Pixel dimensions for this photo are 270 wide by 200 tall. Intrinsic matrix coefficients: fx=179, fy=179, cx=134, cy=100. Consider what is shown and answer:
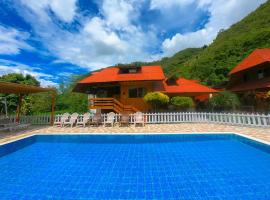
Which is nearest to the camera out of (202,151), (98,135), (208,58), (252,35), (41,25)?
(202,151)

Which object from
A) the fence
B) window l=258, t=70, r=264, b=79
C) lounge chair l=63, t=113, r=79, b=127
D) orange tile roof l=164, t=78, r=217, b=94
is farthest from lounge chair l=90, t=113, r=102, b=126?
window l=258, t=70, r=264, b=79

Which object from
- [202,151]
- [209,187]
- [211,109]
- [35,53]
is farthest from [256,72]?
[35,53]

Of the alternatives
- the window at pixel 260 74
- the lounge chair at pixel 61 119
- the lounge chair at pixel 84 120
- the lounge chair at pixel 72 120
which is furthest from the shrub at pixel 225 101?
the lounge chair at pixel 61 119

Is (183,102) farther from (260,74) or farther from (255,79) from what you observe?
(255,79)

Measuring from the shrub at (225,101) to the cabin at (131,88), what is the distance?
5.63 feet

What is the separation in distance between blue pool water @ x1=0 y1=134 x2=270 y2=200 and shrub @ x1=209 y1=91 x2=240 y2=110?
30.3 feet

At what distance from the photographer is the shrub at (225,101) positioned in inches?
725

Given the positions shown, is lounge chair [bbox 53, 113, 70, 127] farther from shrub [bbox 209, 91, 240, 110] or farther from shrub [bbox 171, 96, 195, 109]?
shrub [bbox 209, 91, 240, 110]

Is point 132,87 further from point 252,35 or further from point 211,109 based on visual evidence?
point 252,35

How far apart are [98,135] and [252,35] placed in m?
39.0

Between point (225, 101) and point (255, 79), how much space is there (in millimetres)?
6516

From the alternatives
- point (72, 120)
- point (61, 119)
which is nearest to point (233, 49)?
point (72, 120)

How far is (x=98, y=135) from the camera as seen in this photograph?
37.5ft

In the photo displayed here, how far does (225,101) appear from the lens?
18.4 m
